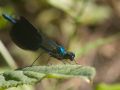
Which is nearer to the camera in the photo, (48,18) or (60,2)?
(60,2)

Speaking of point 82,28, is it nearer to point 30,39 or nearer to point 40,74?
point 30,39

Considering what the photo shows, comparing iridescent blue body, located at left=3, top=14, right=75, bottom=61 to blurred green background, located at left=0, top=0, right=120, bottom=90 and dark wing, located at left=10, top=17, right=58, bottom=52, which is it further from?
blurred green background, located at left=0, top=0, right=120, bottom=90

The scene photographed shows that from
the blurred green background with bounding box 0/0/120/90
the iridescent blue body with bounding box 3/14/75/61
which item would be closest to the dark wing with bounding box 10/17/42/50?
the iridescent blue body with bounding box 3/14/75/61

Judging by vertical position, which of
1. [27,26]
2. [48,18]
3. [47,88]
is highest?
[48,18]

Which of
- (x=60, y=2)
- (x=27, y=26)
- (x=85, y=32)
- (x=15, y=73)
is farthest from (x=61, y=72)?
(x=85, y=32)

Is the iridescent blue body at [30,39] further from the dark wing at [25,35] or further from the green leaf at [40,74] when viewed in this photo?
the green leaf at [40,74]

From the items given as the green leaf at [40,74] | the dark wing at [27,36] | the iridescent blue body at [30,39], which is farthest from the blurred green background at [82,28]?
the green leaf at [40,74]

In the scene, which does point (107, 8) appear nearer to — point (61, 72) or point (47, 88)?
point (47, 88)
